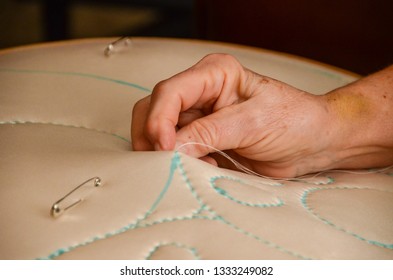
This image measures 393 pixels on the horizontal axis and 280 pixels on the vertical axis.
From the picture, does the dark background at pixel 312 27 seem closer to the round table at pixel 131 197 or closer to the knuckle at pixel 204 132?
the round table at pixel 131 197

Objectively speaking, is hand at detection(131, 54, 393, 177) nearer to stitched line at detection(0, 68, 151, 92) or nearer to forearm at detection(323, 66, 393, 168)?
forearm at detection(323, 66, 393, 168)

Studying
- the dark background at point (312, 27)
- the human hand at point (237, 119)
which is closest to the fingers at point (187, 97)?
the human hand at point (237, 119)

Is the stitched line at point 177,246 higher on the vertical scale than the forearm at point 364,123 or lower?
lower

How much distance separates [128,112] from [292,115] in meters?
0.22

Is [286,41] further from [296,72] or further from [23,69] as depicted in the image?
[23,69]

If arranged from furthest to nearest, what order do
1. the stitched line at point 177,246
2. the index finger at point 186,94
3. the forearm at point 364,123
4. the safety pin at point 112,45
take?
the safety pin at point 112,45 → the forearm at point 364,123 → the index finger at point 186,94 → the stitched line at point 177,246

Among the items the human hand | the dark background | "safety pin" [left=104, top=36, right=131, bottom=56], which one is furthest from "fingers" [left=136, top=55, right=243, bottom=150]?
the dark background

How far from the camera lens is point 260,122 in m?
0.63

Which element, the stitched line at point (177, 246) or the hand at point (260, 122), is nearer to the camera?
the stitched line at point (177, 246)

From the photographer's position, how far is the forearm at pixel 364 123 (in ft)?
2.31

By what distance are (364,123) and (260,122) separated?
163 millimetres

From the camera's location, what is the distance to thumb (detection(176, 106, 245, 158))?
61cm

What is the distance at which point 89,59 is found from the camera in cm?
83
